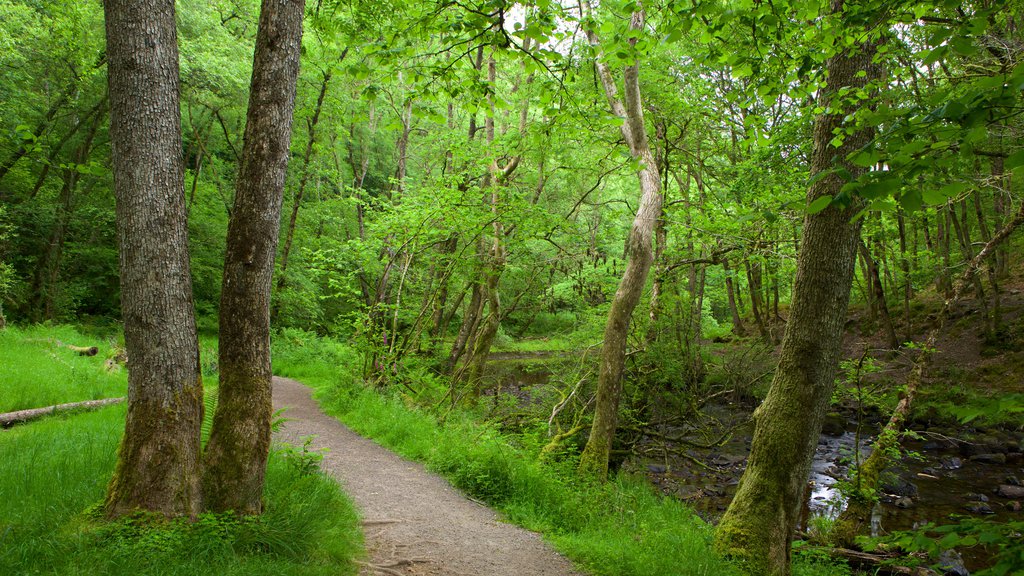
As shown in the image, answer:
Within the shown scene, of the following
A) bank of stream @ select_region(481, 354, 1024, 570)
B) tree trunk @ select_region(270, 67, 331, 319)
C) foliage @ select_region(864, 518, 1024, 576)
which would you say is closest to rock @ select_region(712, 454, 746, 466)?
bank of stream @ select_region(481, 354, 1024, 570)

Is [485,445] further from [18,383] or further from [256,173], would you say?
[18,383]

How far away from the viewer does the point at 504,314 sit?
11.6 m

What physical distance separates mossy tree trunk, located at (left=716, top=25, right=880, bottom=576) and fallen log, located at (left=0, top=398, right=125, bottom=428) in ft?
30.6

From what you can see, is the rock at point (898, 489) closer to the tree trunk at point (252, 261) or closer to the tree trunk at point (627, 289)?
the tree trunk at point (627, 289)

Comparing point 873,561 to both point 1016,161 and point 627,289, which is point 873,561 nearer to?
point 627,289

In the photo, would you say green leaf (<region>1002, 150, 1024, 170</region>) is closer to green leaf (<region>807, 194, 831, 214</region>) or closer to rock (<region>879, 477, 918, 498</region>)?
green leaf (<region>807, 194, 831, 214</region>)

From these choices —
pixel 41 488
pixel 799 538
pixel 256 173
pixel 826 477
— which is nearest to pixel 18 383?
pixel 41 488

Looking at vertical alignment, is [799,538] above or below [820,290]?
below

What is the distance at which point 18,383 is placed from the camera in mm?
8547

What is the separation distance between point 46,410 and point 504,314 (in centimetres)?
791

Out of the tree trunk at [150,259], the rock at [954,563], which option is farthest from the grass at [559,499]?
the tree trunk at [150,259]

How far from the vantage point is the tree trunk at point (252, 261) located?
385cm

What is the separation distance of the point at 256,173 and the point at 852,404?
17.6 meters

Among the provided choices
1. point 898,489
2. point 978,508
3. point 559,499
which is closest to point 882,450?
point 898,489
